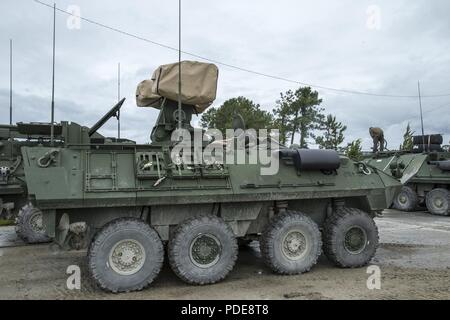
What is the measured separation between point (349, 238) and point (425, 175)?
35.8ft

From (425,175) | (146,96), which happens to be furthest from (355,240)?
(425,175)

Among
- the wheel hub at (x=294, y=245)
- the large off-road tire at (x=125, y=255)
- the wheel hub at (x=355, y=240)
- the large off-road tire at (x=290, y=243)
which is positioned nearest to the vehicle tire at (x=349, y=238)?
the wheel hub at (x=355, y=240)

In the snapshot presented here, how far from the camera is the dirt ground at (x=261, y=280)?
19.4ft

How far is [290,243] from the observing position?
6914mm

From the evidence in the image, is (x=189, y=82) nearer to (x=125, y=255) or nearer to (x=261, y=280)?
(x=125, y=255)

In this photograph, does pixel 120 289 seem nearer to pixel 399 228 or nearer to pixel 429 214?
pixel 399 228

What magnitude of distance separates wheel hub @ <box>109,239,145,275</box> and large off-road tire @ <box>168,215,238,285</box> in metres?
0.43

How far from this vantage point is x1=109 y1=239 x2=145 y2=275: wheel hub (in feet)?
19.5

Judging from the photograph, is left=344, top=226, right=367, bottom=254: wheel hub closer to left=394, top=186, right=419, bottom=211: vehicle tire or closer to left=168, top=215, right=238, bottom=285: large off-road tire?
left=168, top=215, right=238, bottom=285: large off-road tire

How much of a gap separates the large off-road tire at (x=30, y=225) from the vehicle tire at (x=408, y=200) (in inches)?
507

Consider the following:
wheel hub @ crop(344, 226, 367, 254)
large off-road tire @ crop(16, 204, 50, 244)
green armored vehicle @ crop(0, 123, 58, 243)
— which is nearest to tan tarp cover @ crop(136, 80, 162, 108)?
green armored vehicle @ crop(0, 123, 58, 243)

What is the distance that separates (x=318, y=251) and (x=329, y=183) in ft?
3.48

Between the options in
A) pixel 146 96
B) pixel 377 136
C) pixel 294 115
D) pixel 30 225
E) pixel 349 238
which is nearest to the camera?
pixel 349 238

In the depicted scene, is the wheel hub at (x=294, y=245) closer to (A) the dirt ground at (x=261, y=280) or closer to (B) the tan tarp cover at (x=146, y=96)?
(A) the dirt ground at (x=261, y=280)
